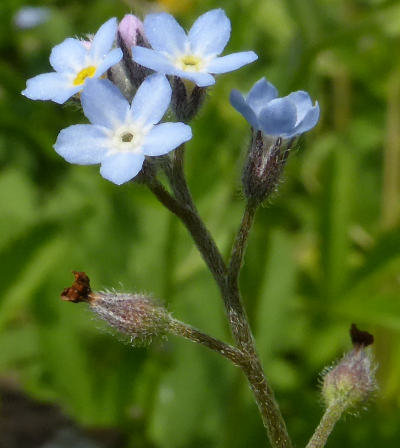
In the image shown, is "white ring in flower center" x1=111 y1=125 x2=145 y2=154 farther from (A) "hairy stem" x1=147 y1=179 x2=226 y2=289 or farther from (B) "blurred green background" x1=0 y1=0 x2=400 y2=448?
(B) "blurred green background" x1=0 y1=0 x2=400 y2=448

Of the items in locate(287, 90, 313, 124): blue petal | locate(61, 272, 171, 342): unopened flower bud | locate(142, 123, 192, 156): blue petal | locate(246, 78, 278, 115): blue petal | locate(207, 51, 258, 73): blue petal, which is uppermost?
locate(207, 51, 258, 73): blue petal

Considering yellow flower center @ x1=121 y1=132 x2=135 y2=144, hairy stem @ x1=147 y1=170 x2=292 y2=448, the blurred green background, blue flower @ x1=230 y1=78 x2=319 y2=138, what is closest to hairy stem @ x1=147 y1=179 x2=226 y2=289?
hairy stem @ x1=147 y1=170 x2=292 y2=448

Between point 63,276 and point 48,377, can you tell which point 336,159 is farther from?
point 48,377

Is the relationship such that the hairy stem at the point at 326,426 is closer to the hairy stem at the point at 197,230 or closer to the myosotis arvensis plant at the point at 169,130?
the myosotis arvensis plant at the point at 169,130

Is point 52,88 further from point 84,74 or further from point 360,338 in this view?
point 360,338

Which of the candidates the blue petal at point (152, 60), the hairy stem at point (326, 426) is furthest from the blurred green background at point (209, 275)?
the blue petal at point (152, 60)

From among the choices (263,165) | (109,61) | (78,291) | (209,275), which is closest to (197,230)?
(263,165)

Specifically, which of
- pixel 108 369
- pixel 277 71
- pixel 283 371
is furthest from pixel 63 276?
pixel 277 71
